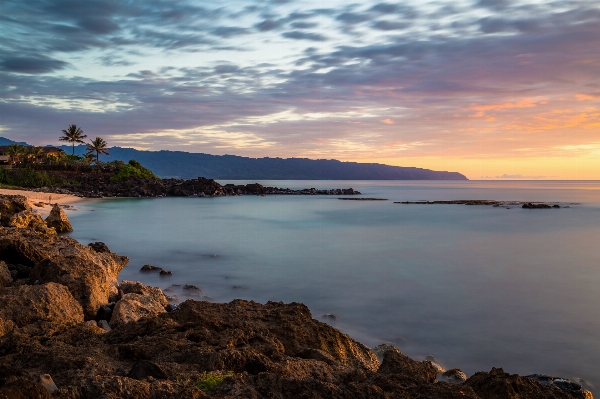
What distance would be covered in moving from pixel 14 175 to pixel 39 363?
262 feet

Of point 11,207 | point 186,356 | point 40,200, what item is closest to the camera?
point 186,356

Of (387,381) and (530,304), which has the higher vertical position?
(387,381)

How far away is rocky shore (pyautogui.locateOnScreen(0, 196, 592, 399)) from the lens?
4.41 meters

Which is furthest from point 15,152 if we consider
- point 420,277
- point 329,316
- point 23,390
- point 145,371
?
point 23,390

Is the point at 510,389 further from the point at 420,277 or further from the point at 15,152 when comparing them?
the point at 15,152

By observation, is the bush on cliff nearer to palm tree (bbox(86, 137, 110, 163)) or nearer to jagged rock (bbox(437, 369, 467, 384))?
palm tree (bbox(86, 137, 110, 163))

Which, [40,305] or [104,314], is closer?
[40,305]

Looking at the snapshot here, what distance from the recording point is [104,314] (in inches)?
362

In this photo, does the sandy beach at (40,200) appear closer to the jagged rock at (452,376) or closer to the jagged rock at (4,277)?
the jagged rock at (4,277)

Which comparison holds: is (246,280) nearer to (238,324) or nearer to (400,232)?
(238,324)

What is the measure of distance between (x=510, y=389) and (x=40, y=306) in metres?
6.92

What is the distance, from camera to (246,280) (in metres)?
17.7

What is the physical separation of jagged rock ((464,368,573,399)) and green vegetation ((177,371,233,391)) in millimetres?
2797

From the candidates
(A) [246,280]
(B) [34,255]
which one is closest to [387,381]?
(B) [34,255]
